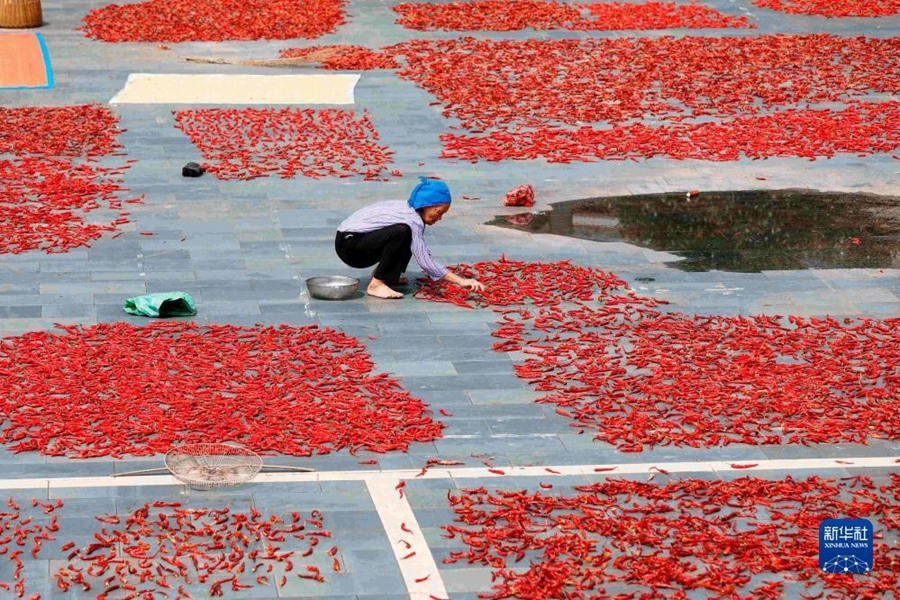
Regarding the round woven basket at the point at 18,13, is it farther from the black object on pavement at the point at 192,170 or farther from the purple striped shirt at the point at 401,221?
the purple striped shirt at the point at 401,221

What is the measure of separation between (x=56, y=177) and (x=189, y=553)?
7884 mm

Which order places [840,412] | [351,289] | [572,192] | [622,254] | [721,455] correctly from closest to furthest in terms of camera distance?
[721,455]
[840,412]
[351,289]
[622,254]
[572,192]

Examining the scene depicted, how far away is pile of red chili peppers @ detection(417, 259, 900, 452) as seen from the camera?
9562 millimetres

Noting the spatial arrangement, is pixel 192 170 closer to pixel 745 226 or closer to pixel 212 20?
pixel 745 226

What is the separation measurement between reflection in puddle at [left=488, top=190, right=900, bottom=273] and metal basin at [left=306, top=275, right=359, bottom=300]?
8.57ft

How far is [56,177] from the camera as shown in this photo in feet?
47.7

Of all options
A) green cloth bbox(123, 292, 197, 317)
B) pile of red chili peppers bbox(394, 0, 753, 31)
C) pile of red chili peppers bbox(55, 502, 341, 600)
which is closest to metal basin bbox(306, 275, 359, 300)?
green cloth bbox(123, 292, 197, 317)

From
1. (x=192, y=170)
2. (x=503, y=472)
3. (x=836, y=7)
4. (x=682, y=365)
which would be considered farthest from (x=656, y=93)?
(x=503, y=472)

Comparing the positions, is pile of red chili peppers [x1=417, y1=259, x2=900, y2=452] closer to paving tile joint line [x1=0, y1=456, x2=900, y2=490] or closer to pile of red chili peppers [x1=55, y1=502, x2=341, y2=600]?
paving tile joint line [x1=0, y1=456, x2=900, y2=490]

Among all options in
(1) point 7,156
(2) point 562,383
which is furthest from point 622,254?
(1) point 7,156

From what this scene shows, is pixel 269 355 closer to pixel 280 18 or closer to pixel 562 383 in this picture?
pixel 562 383

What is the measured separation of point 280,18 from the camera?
74.8 ft

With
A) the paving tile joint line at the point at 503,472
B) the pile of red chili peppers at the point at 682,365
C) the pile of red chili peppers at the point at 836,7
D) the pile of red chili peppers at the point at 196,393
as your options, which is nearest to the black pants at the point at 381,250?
the pile of red chili peppers at the point at 682,365

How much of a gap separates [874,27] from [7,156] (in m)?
15.1
